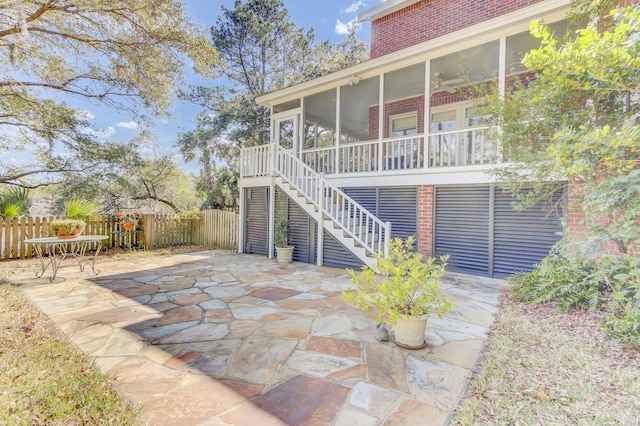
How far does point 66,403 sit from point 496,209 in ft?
21.2

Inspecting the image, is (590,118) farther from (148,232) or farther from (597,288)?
A: (148,232)

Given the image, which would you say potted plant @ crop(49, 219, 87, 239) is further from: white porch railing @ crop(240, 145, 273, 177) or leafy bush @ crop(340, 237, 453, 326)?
leafy bush @ crop(340, 237, 453, 326)

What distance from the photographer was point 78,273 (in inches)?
237

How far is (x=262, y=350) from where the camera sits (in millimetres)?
2773

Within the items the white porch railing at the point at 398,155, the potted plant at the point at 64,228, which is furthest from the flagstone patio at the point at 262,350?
the white porch railing at the point at 398,155

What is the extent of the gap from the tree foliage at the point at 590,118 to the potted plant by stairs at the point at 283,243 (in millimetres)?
4988

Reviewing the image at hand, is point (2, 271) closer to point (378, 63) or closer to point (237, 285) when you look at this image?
point (237, 285)

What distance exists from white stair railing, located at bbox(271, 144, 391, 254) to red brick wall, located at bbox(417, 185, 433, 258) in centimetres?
82

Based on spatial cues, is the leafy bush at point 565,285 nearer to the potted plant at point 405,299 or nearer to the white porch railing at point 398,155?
the white porch railing at point 398,155

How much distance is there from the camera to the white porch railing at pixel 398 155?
6.05 meters

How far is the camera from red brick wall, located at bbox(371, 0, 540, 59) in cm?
773

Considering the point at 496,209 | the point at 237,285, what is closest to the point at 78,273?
the point at 237,285

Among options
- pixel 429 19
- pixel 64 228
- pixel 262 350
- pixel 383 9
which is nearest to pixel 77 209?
pixel 64 228

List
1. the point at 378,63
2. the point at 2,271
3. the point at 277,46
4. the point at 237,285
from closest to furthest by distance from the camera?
the point at 237,285 < the point at 2,271 < the point at 378,63 < the point at 277,46
